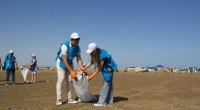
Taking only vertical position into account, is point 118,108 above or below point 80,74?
below

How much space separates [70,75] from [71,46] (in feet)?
2.93

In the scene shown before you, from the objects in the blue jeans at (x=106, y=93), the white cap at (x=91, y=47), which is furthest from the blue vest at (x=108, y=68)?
the white cap at (x=91, y=47)

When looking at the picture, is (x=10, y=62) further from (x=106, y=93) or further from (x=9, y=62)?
(x=106, y=93)

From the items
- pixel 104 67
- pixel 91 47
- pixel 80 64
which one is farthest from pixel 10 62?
pixel 91 47

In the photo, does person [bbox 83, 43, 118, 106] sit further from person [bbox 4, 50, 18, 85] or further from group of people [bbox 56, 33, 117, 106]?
person [bbox 4, 50, 18, 85]

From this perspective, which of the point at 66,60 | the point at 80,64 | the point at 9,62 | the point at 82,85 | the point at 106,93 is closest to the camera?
the point at 66,60

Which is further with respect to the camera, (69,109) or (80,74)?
(80,74)

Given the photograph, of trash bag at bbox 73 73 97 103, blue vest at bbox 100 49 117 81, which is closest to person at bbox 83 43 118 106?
blue vest at bbox 100 49 117 81

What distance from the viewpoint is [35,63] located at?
18.5 meters

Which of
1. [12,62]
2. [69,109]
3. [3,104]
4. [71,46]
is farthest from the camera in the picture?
[12,62]

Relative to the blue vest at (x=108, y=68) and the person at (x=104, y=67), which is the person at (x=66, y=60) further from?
the blue vest at (x=108, y=68)

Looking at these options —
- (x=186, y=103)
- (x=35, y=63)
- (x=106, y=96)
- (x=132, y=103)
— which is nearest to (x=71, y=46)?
(x=106, y=96)

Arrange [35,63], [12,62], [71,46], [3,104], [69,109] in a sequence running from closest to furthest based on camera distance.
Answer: [69,109], [71,46], [3,104], [12,62], [35,63]

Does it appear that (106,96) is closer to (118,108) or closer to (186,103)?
(118,108)
